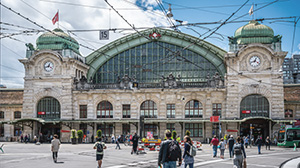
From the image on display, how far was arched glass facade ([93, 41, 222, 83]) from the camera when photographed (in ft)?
179

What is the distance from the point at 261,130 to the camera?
48531 mm

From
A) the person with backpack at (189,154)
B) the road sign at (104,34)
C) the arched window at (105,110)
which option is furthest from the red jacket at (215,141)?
the arched window at (105,110)

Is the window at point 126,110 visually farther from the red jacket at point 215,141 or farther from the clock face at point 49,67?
the red jacket at point 215,141

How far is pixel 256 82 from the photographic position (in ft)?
157

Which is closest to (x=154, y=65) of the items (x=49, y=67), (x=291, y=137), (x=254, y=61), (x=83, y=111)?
(x=83, y=111)

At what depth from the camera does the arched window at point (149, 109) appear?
168 ft

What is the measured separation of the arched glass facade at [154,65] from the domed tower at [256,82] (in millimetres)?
6138

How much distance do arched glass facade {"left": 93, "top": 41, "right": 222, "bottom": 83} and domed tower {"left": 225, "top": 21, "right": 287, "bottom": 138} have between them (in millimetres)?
6138

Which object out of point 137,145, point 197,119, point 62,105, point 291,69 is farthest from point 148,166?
point 291,69

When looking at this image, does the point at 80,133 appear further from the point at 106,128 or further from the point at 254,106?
the point at 254,106

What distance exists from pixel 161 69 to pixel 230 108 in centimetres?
1265

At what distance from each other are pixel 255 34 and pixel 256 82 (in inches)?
259

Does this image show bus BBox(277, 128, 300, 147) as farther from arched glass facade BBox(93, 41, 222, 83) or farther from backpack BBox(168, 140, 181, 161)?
backpack BBox(168, 140, 181, 161)

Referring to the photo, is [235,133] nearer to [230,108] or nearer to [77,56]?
[230,108]
